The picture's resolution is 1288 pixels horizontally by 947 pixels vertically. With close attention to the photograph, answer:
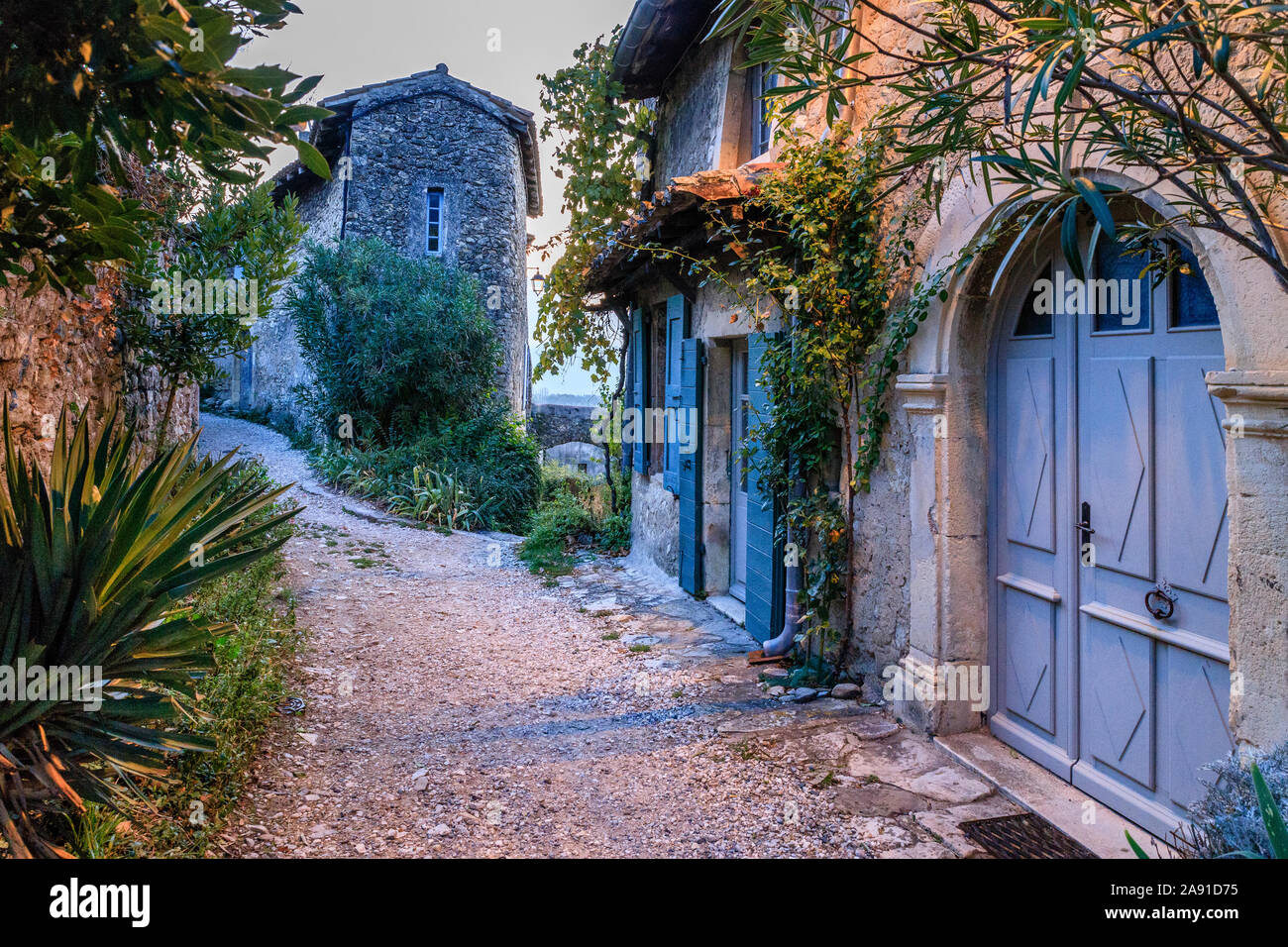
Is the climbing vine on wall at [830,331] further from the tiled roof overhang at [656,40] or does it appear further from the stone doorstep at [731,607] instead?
the tiled roof overhang at [656,40]

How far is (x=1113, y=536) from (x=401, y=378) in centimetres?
1106

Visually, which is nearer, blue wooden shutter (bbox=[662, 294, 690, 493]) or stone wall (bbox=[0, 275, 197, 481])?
stone wall (bbox=[0, 275, 197, 481])

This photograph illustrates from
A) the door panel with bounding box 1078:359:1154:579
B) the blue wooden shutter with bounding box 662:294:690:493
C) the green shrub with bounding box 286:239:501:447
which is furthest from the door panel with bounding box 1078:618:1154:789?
the green shrub with bounding box 286:239:501:447

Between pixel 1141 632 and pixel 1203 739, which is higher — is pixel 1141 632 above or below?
above

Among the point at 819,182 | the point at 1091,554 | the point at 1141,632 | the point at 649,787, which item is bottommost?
the point at 649,787

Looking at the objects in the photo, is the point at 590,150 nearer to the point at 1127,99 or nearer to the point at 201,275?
the point at 201,275

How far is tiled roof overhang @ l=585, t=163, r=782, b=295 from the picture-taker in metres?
4.81

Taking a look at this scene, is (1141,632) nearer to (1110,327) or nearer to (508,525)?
(1110,327)

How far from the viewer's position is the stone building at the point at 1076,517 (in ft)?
7.66

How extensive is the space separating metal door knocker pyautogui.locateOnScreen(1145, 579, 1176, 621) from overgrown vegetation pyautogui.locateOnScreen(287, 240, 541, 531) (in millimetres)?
9393

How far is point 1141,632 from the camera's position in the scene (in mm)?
2941

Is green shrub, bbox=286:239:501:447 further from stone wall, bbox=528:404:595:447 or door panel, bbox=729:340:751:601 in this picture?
door panel, bbox=729:340:751:601
